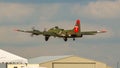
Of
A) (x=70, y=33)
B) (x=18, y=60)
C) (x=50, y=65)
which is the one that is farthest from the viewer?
(x=50, y=65)

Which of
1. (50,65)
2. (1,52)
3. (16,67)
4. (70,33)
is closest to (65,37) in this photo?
(70,33)

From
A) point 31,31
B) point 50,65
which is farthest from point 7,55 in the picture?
point 50,65

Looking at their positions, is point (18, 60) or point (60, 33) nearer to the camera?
point (18, 60)

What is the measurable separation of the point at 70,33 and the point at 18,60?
1301 centimetres

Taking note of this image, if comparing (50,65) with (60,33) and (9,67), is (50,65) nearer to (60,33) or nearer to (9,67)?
(9,67)

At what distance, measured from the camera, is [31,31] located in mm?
138750

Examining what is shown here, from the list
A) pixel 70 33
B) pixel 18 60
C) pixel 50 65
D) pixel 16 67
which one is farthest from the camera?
pixel 50 65

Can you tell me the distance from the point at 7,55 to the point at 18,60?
3113 millimetres

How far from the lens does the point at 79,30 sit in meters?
139

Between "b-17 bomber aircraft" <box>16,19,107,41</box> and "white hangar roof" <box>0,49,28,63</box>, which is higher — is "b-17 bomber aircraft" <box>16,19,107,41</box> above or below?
above

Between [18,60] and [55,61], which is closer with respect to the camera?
[18,60]

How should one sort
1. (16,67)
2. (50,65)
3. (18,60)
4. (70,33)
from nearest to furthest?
(18,60) → (70,33) → (16,67) → (50,65)

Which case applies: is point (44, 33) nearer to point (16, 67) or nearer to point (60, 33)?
point (60, 33)

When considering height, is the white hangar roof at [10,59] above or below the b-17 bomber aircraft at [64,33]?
below
